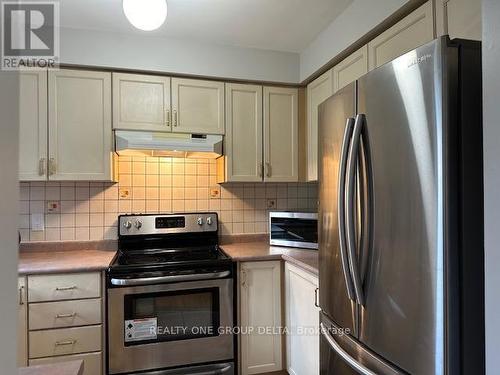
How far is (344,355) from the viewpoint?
3.84ft

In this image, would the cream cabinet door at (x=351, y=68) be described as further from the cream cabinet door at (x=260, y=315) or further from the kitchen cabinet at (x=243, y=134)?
the cream cabinet door at (x=260, y=315)

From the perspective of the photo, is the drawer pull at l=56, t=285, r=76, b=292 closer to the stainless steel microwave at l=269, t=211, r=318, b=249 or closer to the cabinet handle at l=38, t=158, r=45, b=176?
the cabinet handle at l=38, t=158, r=45, b=176

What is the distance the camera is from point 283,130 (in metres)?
2.54

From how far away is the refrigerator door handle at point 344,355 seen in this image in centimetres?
106

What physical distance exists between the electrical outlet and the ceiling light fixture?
4.97 feet

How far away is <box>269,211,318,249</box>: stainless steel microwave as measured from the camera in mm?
2348

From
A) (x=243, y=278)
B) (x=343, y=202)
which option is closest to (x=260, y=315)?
(x=243, y=278)

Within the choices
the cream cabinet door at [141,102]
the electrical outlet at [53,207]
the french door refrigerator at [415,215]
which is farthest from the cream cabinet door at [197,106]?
the french door refrigerator at [415,215]

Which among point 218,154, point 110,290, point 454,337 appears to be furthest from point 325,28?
point 110,290

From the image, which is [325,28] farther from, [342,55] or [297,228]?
[297,228]

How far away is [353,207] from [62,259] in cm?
189

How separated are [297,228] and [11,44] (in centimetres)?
217

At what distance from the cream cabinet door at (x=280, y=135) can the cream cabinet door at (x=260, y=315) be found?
0.73m

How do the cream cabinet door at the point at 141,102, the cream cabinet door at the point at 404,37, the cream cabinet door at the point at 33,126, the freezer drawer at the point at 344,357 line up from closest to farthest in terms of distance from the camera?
the freezer drawer at the point at 344,357 < the cream cabinet door at the point at 404,37 < the cream cabinet door at the point at 33,126 < the cream cabinet door at the point at 141,102
